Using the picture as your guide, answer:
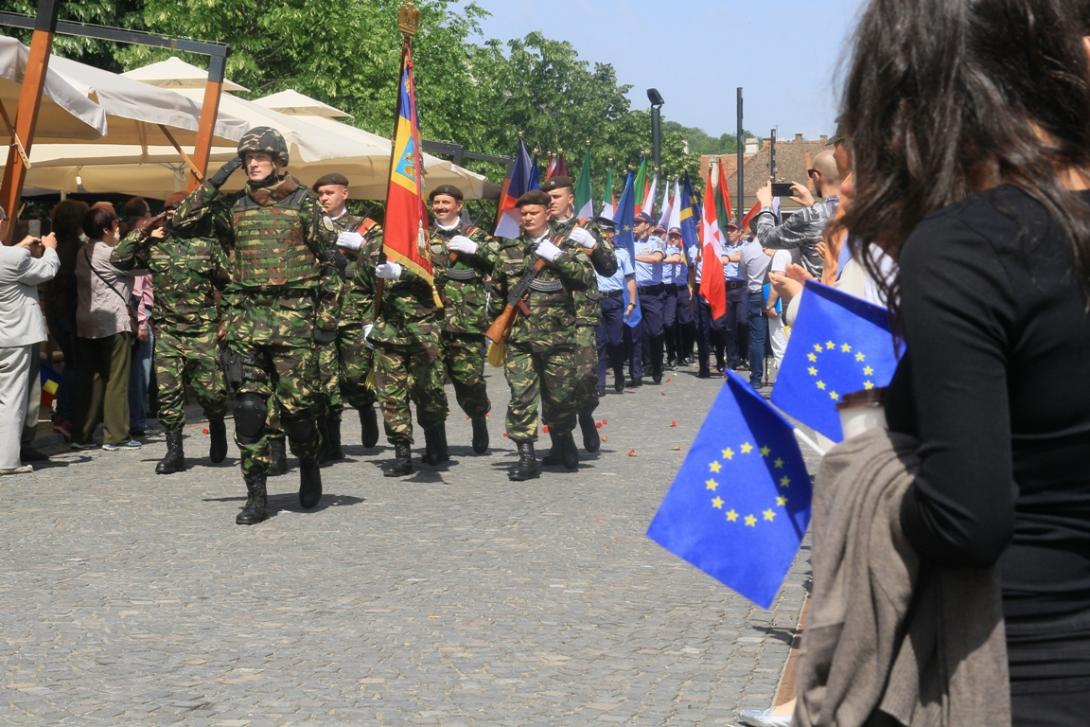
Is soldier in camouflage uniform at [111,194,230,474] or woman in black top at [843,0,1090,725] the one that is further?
soldier in camouflage uniform at [111,194,230,474]

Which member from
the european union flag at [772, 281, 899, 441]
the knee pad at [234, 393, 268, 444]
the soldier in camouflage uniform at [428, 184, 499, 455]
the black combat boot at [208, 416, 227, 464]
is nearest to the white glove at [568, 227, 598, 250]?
the soldier in camouflage uniform at [428, 184, 499, 455]

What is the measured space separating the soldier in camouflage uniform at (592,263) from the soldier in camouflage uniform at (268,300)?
8.55 feet

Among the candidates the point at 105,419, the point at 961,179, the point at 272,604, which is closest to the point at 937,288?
the point at 961,179

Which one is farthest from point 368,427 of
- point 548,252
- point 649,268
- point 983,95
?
point 983,95

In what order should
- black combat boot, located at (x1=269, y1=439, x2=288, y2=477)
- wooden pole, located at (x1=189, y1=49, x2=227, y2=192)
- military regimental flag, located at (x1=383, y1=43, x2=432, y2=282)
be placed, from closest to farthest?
1. military regimental flag, located at (x1=383, y1=43, x2=432, y2=282)
2. black combat boot, located at (x1=269, y1=439, x2=288, y2=477)
3. wooden pole, located at (x1=189, y1=49, x2=227, y2=192)

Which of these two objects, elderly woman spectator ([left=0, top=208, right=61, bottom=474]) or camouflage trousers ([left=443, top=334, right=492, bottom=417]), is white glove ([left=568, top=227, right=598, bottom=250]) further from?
elderly woman spectator ([left=0, top=208, right=61, bottom=474])

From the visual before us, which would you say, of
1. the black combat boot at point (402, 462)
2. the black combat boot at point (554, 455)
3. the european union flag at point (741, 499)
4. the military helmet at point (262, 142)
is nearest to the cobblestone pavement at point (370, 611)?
the black combat boot at point (402, 462)

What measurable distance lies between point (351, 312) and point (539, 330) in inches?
74.3

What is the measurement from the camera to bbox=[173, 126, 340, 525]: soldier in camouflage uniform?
9281mm

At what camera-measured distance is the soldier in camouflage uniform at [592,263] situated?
11.6 meters

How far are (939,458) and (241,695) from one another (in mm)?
4050

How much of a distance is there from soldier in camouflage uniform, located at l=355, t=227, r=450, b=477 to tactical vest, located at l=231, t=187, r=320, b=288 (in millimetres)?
2117

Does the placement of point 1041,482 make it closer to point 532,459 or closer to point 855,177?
point 855,177

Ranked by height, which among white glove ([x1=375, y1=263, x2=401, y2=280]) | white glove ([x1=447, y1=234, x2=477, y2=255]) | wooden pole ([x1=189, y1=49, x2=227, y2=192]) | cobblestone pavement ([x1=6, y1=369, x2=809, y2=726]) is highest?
wooden pole ([x1=189, y1=49, x2=227, y2=192])
